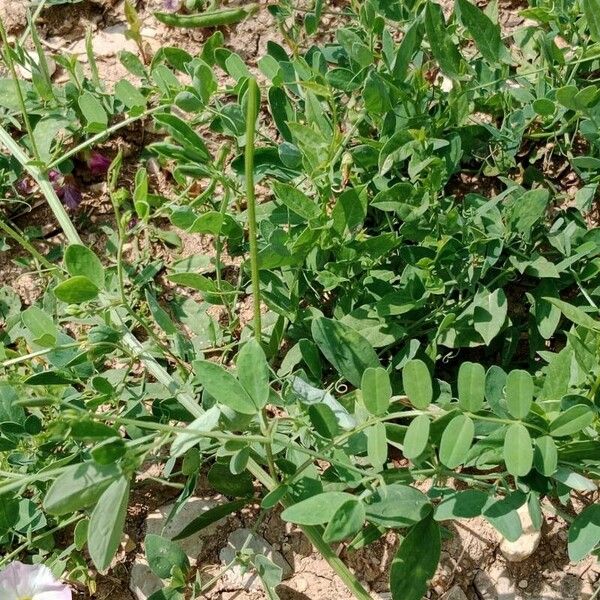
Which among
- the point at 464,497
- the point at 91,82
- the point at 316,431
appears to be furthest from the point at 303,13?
the point at 464,497

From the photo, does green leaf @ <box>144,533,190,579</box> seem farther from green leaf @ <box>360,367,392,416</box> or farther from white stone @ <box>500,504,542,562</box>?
white stone @ <box>500,504,542,562</box>

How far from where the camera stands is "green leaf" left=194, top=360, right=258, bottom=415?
153 cm

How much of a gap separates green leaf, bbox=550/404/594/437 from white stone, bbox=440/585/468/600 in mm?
504

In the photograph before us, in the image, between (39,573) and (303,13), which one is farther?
(303,13)

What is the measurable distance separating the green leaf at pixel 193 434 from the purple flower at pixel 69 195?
3.19 ft

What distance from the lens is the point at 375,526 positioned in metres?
1.77

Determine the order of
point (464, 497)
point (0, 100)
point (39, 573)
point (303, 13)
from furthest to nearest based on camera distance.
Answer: point (303, 13), point (0, 100), point (39, 573), point (464, 497)

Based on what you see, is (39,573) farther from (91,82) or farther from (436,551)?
(91,82)

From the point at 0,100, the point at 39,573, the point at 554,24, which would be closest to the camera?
the point at 39,573

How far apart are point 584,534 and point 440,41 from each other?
100cm

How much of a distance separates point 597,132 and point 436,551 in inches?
34.1

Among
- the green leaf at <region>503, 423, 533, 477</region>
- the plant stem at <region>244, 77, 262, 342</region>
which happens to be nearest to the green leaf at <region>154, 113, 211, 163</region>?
the plant stem at <region>244, 77, 262, 342</region>

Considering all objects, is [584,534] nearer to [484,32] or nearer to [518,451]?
[518,451]

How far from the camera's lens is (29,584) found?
1878 millimetres
